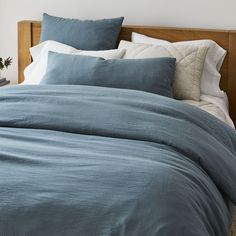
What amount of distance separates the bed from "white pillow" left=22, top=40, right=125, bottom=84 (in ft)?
1.78

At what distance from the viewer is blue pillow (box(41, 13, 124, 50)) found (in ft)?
11.5

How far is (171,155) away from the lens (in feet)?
6.97

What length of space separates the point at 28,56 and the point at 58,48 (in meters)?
0.47

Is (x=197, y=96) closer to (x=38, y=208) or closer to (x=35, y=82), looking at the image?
(x=35, y=82)

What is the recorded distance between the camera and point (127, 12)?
147 inches

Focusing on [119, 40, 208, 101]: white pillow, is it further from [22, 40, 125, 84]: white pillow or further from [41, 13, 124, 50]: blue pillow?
[41, 13, 124, 50]: blue pillow

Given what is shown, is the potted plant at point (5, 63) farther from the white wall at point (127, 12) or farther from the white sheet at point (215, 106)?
the white sheet at point (215, 106)

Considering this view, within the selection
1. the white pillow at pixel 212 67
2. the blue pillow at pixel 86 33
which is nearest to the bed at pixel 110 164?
the white pillow at pixel 212 67

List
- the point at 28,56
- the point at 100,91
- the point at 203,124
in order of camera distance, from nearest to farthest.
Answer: the point at 203,124 → the point at 100,91 → the point at 28,56

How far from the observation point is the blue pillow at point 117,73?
Result: 299 cm

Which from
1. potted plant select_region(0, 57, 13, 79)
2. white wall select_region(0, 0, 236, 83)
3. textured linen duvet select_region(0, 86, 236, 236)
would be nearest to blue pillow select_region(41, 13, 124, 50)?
white wall select_region(0, 0, 236, 83)

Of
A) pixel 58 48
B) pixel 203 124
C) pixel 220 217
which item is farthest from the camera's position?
pixel 58 48

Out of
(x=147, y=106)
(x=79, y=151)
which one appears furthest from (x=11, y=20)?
(x=79, y=151)

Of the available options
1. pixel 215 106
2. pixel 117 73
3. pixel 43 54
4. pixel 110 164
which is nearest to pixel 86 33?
pixel 43 54
